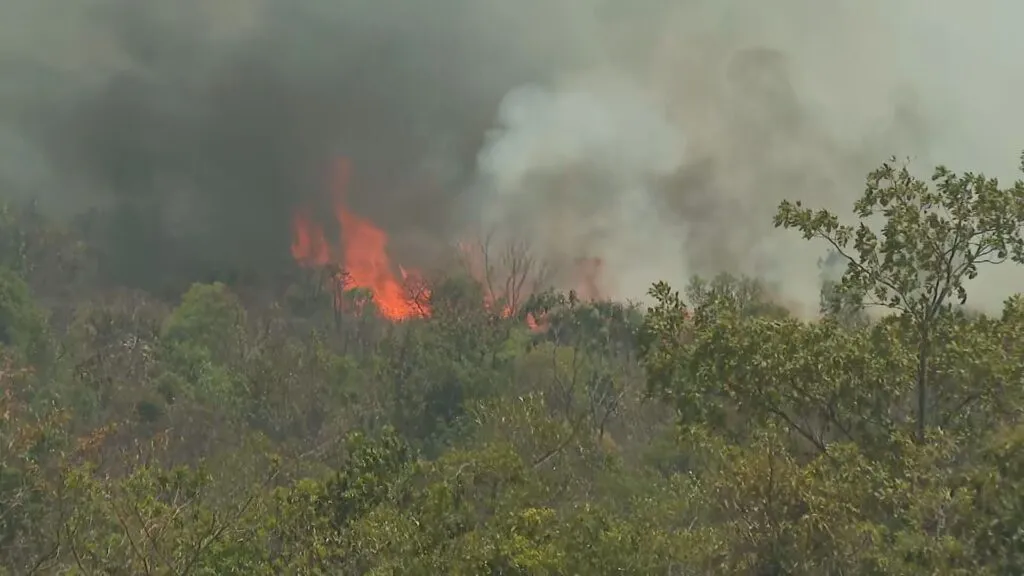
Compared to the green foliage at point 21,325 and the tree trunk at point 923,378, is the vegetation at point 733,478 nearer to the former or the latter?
the tree trunk at point 923,378

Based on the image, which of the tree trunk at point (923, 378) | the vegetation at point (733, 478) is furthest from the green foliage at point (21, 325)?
the tree trunk at point (923, 378)

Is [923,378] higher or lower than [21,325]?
lower

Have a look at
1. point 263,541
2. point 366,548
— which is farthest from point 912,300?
point 263,541

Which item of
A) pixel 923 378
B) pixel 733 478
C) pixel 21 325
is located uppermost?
pixel 21 325

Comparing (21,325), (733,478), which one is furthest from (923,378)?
(21,325)

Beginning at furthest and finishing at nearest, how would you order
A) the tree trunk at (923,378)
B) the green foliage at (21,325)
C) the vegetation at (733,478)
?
1. the green foliage at (21,325)
2. the tree trunk at (923,378)
3. the vegetation at (733,478)

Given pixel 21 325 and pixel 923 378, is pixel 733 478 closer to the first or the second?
pixel 923 378

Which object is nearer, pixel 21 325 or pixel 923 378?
pixel 923 378

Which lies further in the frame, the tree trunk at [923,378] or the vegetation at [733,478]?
the tree trunk at [923,378]

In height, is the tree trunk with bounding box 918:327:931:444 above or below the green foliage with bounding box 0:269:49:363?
below

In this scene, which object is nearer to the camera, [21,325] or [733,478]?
[733,478]

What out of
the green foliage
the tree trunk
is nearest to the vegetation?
the tree trunk

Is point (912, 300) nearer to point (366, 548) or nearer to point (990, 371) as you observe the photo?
point (990, 371)

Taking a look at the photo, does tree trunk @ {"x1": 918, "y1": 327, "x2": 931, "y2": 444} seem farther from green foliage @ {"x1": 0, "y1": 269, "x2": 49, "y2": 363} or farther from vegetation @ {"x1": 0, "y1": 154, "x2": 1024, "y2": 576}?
green foliage @ {"x1": 0, "y1": 269, "x2": 49, "y2": 363}
